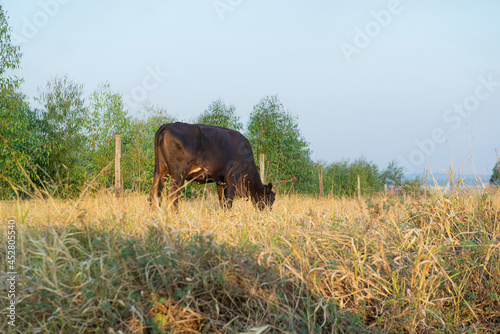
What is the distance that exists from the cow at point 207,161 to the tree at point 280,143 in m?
9.73

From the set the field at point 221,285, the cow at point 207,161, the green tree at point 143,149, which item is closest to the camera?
the field at point 221,285

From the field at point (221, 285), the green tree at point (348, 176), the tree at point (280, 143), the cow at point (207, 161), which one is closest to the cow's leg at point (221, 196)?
the cow at point (207, 161)

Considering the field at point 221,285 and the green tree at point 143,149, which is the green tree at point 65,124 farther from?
the field at point 221,285

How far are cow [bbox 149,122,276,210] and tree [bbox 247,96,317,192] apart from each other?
9.73m

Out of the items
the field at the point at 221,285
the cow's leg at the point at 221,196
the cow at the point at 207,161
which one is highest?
the cow at the point at 207,161

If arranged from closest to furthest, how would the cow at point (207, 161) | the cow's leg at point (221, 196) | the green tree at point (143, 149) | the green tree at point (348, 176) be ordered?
the cow at point (207, 161), the cow's leg at point (221, 196), the green tree at point (143, 149), the green tree at point (348, 176)

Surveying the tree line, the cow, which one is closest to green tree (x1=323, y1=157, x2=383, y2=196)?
the tree line

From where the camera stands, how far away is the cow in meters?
8.17

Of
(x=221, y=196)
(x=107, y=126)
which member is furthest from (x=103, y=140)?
(x=221, y=196)

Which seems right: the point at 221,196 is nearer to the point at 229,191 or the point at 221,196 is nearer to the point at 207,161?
the point at 229,191

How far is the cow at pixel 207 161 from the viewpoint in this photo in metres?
8.17

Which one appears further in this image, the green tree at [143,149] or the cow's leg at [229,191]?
the green tree at [143,149]

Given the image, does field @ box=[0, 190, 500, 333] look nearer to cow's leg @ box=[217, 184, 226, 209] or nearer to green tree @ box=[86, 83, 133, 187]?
cow's leg @ box=[217, 184, 226, 209]

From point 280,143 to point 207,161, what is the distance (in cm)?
1183
